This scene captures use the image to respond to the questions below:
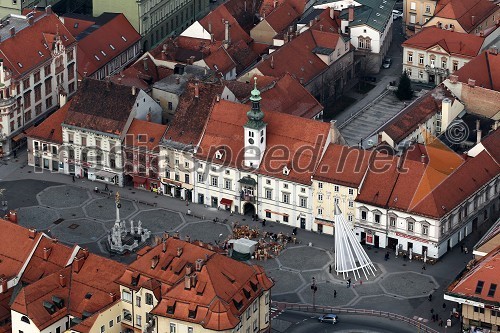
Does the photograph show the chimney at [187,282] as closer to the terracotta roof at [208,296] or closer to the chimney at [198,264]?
the terracotta roof at [208,296]

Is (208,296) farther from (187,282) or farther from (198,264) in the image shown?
(198,264)

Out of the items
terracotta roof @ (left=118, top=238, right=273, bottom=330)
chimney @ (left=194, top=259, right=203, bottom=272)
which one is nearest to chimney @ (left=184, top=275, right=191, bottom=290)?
terracotta roof @ (left=118, top=238, right=273, bottom=330)

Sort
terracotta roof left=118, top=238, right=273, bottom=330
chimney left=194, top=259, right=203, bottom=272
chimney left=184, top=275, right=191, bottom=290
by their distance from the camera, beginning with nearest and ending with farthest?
terracotta roof left=118, top=238, right=273, bottom=330 < chimney left=184, top=275, right=191, bottom=290 < chimney left=194, top=259, right=203, bottom=272

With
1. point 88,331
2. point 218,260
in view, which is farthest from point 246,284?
point 88,331

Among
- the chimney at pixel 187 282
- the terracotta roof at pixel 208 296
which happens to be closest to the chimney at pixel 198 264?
the terracotta roof at pixel 208 296

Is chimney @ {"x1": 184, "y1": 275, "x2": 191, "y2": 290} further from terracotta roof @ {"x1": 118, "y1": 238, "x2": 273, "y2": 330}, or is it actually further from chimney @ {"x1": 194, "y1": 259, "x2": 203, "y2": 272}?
chimney @ {"x1": 194, "y1": 259, "x2": 203, "y2": 272}

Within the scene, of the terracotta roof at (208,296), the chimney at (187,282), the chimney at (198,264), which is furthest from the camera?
the chimney at (198,264)

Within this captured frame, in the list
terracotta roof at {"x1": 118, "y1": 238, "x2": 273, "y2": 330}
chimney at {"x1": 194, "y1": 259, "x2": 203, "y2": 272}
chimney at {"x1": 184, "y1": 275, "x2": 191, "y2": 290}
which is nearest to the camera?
terracotta roof at {"x1": 118, "y1": 238, "x2": 273, "y2": 330}

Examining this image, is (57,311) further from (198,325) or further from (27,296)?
(198,325)

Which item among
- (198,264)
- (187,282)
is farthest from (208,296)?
(198,264)

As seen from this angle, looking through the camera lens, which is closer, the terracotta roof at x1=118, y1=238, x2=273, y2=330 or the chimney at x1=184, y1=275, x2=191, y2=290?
the terracotta roof at x1=118, y1=238, x2=273, y2=330
